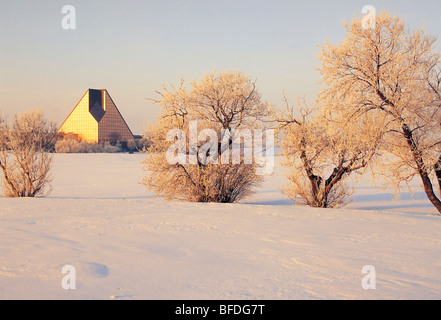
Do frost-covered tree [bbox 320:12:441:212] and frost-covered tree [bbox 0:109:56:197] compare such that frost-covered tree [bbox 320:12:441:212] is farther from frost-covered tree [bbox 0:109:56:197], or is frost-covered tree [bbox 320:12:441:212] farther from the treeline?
frost-covered tree [bbox 0:109:56:197]

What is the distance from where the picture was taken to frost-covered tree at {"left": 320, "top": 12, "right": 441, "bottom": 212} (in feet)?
36.9

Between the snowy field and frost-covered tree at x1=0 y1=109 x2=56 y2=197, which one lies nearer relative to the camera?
the snowy field

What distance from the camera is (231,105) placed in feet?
45.8

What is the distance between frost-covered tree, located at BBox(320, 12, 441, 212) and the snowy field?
3.16 metres

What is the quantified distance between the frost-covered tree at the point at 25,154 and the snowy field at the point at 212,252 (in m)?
5.20

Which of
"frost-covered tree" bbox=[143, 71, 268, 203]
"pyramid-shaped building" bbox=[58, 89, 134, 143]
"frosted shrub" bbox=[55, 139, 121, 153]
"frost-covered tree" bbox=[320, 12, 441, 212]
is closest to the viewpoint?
"frost-covered tree" bbox=[320, 12, 441, 212]

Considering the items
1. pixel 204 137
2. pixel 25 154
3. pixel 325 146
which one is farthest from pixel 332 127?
pixel 25 154

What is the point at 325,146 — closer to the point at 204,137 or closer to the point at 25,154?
the point at 204,137

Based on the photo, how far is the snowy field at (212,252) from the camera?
4078 mm

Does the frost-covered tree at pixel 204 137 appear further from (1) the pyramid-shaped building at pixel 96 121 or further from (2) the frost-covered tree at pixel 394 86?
(1) the pyramid-shaped building at pixel 96 121

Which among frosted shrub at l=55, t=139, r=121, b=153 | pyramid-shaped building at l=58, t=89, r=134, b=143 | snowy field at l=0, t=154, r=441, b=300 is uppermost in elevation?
pyramid-shaped building at l=58, t=89, r=134, b=143

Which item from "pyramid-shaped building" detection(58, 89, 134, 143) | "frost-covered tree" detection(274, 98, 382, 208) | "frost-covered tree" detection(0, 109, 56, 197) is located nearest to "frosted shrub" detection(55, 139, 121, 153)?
"pyramid-shaped building" detection(58, 89, 134, 143)

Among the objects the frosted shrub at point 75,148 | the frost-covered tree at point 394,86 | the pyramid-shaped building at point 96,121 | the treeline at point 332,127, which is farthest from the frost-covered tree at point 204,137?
the pyramid-shaped building at point 96,121

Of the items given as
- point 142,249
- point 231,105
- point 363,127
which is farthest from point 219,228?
point 231,105
